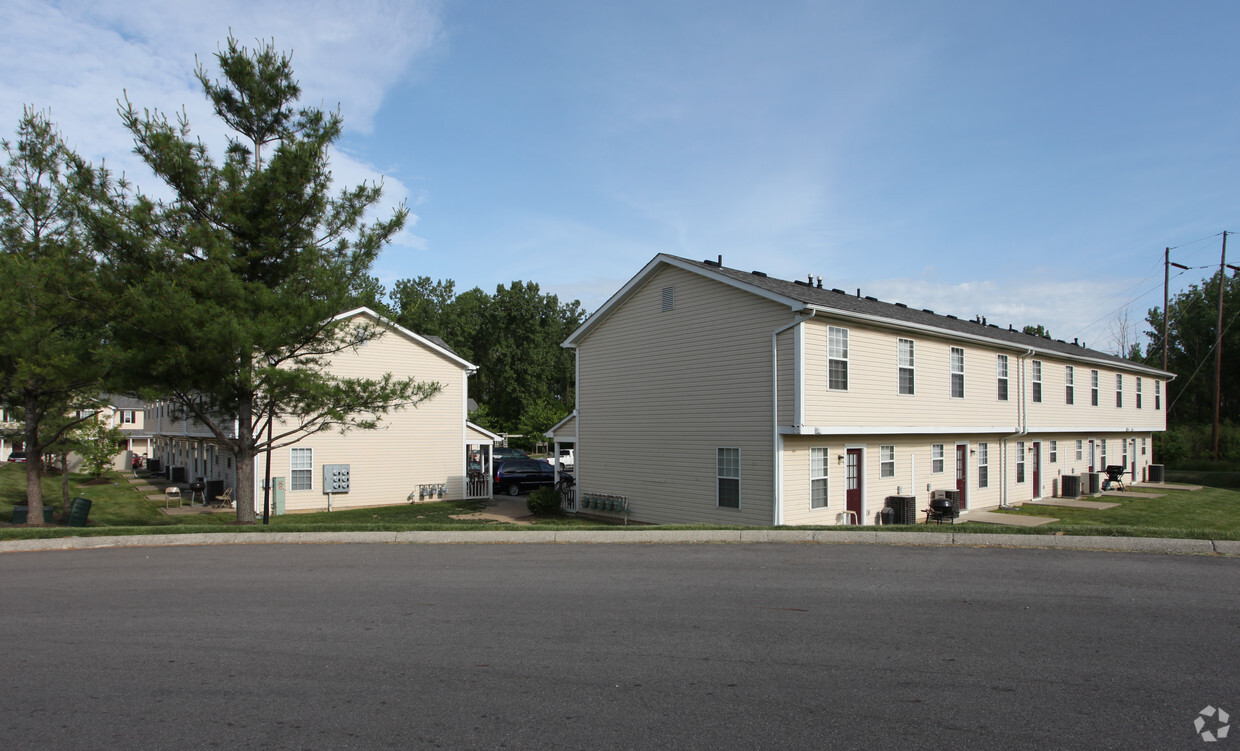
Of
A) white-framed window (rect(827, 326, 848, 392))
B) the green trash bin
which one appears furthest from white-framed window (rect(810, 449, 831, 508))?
the green trash bin

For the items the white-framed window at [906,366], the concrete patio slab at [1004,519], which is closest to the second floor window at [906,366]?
the white-framed window at [906,366]

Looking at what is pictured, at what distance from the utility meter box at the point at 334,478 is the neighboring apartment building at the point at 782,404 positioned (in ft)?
24.5

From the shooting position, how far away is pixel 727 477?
1759 cm

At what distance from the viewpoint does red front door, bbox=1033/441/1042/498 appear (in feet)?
84.4

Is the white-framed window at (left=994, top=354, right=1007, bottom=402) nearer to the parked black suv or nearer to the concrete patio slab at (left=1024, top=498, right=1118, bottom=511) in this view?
the concrete patio slab at (left=1024, top=498, right=1118, bottom=511)

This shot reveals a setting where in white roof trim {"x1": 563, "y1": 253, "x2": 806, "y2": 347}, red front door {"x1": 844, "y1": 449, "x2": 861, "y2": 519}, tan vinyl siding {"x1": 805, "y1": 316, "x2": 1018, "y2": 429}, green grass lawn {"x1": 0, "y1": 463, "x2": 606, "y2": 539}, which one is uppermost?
white roof trim {"x1": 563, "y1": 253, "x2": 806, "y2": 347}

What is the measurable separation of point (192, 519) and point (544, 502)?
33.9 feet

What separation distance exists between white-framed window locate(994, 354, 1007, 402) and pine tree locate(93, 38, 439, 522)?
58.4 ft

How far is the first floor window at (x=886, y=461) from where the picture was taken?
1880 cm

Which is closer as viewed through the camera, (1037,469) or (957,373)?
(957,373)

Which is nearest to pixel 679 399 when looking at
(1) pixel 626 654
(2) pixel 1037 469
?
(1) pixel 626 654

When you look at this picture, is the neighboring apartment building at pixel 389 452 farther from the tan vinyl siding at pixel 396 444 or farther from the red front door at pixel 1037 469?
the red front door at pixel 1037 469

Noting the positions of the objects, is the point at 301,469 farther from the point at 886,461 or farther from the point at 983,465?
the point at 983,465

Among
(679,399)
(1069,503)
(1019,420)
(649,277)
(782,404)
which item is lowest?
(1069,503)
